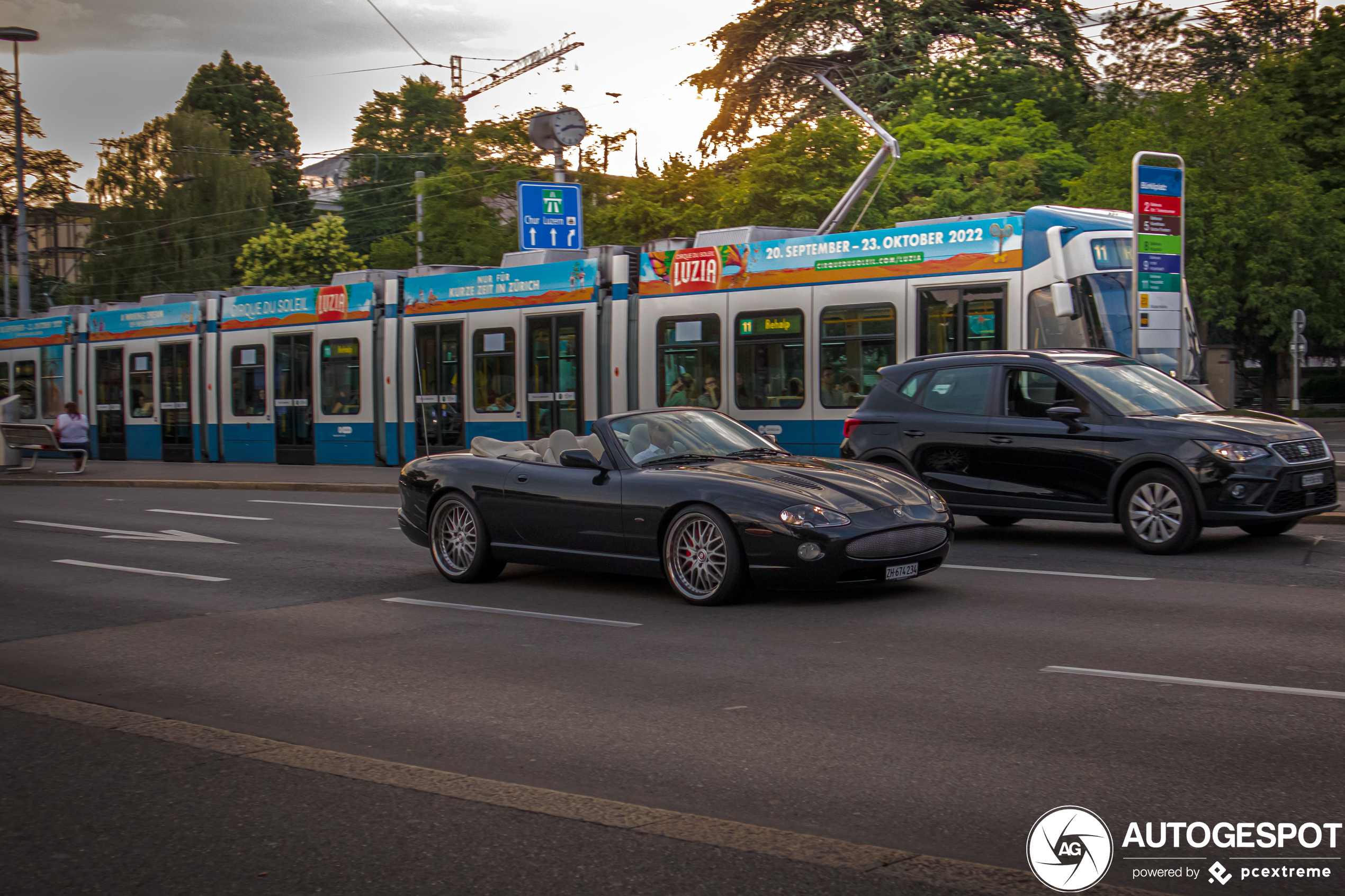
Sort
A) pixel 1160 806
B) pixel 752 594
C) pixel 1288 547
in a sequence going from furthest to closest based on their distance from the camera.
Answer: pixel 1288 547 → pixel 752 594 → pixel 1160 806

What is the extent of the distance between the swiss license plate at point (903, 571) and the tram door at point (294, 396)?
2133 cm

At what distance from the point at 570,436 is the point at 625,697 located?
13.4 ft

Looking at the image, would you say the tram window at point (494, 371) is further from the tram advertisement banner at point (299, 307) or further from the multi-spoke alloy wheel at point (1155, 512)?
the multi-spoke alloy wheel at point (1155, 512)

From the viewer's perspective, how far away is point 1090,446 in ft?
37.2

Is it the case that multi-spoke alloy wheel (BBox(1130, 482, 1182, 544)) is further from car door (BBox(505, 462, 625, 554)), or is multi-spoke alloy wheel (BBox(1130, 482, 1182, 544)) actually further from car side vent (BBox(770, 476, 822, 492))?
car door (BBox(505, 462, 625, 554))

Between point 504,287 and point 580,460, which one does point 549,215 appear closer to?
point 504,287

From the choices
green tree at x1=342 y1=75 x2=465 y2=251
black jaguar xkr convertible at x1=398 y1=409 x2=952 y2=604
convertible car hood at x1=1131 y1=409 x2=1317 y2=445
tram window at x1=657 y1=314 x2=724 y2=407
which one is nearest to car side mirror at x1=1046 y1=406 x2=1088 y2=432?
convertible car hood at x1=1131 y1=409 x2=1317 y2=445

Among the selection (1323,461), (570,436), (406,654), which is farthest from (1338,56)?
(406,654)

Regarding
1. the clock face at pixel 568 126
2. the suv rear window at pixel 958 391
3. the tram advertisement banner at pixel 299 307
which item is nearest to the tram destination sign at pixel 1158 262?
the suv rear window at pixel 958 391

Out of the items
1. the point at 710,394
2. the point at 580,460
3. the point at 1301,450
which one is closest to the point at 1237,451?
the point at 1301,450

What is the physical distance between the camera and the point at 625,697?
255 inches

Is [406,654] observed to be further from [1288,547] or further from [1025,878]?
[1288,547]

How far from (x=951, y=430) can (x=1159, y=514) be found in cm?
208

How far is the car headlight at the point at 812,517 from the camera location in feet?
28.3
